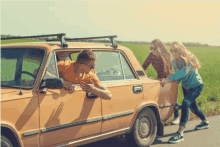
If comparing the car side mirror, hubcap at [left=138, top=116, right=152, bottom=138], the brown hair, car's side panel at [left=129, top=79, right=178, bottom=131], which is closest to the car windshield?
the car side mirror

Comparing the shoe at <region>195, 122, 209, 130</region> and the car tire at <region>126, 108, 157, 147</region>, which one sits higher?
the car tire at <region>126, 108, 157, 147</region>

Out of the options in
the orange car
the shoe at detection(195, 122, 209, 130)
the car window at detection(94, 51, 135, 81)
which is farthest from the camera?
the shoe at detection(195, 122, 209, 130)

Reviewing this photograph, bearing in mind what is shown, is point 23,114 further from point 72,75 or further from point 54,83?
point 72,75

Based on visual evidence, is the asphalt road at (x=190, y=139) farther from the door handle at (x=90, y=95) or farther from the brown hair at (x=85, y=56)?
the brown hair at (x=85, y=56)

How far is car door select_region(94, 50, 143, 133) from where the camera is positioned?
5380 mm

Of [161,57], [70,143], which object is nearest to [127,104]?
[70,143]

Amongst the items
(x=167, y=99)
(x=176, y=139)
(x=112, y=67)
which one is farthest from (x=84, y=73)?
(x=176, y=139)

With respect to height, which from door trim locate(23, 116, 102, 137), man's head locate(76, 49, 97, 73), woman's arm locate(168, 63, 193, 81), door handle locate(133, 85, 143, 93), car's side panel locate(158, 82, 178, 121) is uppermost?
man's head locate(76, 49, 97, 73)

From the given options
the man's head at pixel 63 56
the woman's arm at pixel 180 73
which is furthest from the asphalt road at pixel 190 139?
the man's head at pixel 63 56

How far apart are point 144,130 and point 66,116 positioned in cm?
207

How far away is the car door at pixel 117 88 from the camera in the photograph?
538 centimetres

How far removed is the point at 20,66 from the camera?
197 inches

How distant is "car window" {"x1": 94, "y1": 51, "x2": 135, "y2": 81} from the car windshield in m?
1.13

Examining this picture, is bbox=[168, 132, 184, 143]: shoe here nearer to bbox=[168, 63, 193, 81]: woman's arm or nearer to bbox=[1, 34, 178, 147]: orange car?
bbox=[1, 34, 178, 147]: orange car
